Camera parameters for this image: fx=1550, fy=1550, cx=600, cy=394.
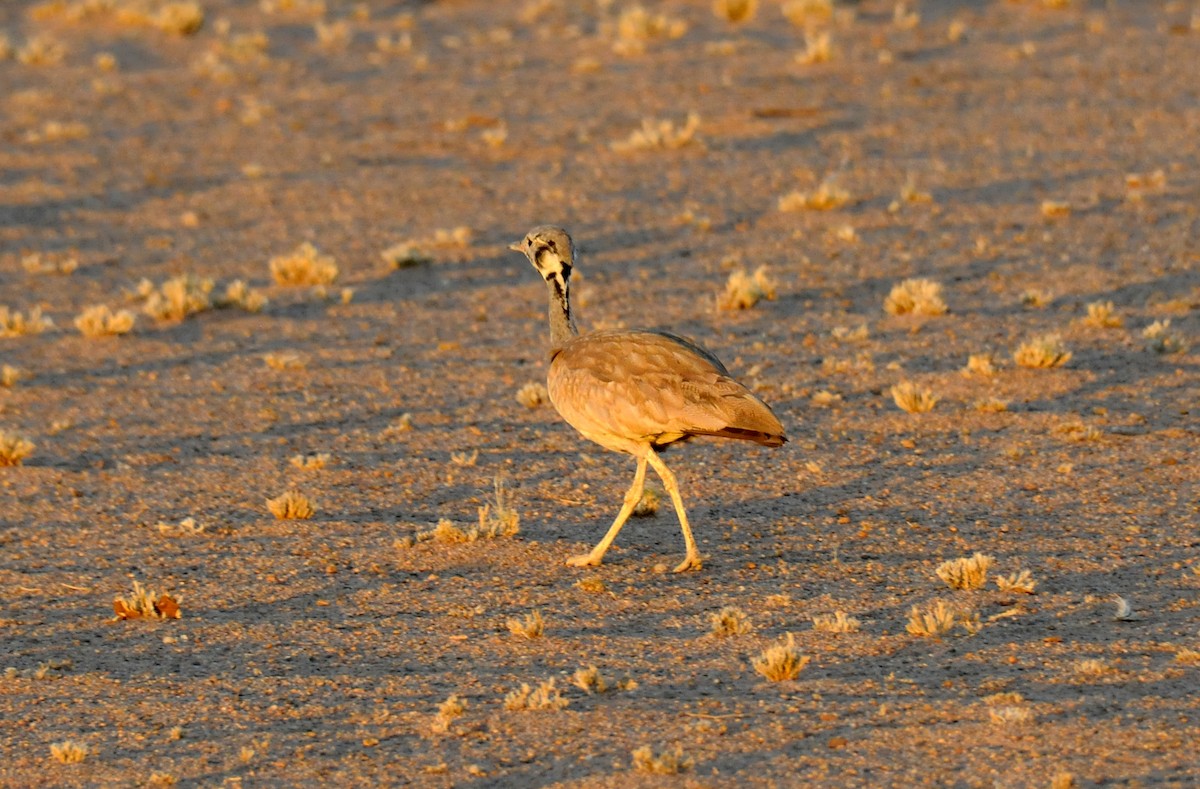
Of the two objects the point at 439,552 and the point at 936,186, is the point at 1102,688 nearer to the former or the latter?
the point at 439,552

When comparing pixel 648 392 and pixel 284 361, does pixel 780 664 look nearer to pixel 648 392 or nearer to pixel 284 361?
pixel 648 392

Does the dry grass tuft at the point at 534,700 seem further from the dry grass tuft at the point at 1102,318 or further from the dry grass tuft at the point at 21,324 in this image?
the dry grass tuft at the point at 21,324

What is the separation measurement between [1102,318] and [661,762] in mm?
8053

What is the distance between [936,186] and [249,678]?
11.8m

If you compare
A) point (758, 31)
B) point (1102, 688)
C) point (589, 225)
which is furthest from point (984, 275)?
point (758, 31)

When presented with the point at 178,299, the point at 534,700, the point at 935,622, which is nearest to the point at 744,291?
the point at 178,299

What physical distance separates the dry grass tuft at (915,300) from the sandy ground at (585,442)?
216 millimetres

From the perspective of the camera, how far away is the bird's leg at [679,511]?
814 cm

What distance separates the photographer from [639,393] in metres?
7.79

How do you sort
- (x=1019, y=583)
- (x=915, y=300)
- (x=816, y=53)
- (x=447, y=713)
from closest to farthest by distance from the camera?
1. (x=447, y=713)
2. (x=1019, y=583)
3. (x=915, y=300)
4. (x=816, y=53)

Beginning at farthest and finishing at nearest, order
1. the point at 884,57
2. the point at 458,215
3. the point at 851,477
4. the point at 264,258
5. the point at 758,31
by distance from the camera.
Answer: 1. the point at 758,31
2. the point at 884,57
3. the point at 458,215
4. the point at 264,258
5. the point at 851,477

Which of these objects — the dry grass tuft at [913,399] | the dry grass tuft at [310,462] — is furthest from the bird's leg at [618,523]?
the dry grass tuft at [913,399]

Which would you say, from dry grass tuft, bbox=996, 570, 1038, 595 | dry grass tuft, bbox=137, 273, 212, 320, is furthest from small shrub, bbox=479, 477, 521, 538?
dry grass tuft, bbox=137, 273, 212, 320

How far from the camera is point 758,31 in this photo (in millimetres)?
24500
